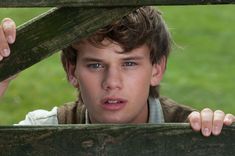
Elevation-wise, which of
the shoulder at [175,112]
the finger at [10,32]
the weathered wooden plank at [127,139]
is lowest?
the shoulder at [175,112]

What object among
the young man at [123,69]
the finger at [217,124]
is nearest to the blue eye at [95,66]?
the young man at [123,69]

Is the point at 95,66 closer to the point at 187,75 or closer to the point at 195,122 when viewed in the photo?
the point at 195,122

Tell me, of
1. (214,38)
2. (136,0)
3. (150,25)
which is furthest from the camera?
(214,38)

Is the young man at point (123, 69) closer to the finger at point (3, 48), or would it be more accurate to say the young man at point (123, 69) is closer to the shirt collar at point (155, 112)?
the shirt collar at point (155, 112)

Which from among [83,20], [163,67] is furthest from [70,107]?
[83,20]

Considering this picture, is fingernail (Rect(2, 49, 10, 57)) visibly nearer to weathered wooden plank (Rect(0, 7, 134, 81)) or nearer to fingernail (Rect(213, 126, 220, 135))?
weathered wooden plank (Rect(0, 7, 134, 81))

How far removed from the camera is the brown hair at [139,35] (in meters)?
4.36

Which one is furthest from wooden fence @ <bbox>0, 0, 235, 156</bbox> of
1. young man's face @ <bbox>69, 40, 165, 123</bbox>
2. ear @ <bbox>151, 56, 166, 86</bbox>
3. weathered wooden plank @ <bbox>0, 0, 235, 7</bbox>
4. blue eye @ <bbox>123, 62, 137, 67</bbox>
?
ear @ <bbox>151, 56, 166, 86</bbox>

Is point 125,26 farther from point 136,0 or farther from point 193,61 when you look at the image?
point 193,61

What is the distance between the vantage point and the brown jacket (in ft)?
16.0

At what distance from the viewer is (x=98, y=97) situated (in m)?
4.26

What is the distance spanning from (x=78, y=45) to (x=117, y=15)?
1159 mm

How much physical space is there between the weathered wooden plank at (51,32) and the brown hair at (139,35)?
862mm

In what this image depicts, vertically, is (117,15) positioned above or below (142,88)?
above
